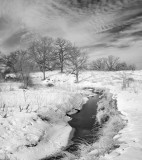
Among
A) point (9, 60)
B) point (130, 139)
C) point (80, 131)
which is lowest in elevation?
point (80, 131)

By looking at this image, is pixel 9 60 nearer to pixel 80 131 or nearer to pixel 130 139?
pixel 80 131

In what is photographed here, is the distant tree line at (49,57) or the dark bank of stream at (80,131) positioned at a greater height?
the distant tree line at (49,57)

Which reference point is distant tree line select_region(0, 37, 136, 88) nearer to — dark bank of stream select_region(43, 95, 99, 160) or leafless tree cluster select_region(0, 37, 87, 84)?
leafless tree cluster select_region(0, 37, 87, 84)

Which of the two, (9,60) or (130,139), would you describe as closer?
(130,139)

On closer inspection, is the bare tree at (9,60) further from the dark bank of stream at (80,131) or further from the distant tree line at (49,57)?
the dark bank of stream at (80,131)

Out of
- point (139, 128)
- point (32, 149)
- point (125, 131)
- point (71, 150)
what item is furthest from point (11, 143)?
point (139, 128)

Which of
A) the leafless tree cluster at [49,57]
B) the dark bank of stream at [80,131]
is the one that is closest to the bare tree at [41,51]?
the leafless tree cluster at [49,57]

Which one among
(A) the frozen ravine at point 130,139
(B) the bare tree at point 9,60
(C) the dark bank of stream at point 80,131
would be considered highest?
(B) the bare tree at point 9,60

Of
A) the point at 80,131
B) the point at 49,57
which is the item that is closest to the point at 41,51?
the point at 49,57

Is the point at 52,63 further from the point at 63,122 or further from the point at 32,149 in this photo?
the point at 32,149

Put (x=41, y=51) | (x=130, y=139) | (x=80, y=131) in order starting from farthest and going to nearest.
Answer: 1. (x=41, y=51)
2. (x=80, y=131)
3. (x=130, y=139)

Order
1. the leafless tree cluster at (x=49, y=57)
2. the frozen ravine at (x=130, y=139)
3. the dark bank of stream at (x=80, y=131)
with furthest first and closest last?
1. the leafless tree cluster at (x=49, y=57)
2. the dark bank of stream at (x=80, y=131)
3. the frozen ravine at (x=130, y=139)

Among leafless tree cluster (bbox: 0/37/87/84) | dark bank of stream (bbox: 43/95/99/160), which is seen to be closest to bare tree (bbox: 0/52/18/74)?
leafless tree cluster (bbox: 0/37/87/84)

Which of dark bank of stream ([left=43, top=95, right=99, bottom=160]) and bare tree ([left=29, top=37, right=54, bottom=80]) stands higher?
bare tree ([left=29, top=37, right=54, bottom=80])
